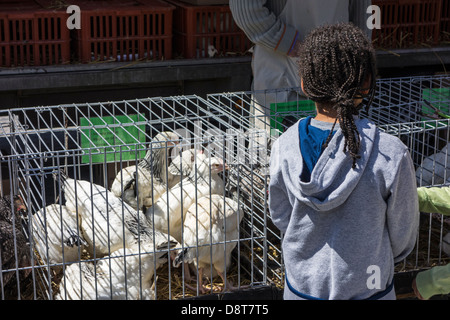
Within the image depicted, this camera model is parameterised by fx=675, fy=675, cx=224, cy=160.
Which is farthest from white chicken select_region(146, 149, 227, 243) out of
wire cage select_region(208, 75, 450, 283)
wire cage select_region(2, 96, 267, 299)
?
wire cage select_region(208, 75, 450, 283)

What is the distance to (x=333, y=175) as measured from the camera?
180 cm

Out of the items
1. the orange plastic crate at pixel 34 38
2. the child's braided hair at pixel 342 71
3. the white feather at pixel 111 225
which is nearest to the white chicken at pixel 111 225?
the white feather at pixel 111 225

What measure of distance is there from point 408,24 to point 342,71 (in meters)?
3.80

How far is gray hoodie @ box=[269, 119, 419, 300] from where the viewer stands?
1777 mm

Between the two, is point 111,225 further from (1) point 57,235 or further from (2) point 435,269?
(2) point 435,269

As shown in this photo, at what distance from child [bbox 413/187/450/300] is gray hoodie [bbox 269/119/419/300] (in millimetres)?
354

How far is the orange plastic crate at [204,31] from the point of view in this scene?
4.88 meters

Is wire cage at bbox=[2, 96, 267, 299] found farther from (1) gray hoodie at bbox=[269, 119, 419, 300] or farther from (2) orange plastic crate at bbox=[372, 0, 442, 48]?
(2) orange plastic crate at bbox=[372, 0, 442, 48]

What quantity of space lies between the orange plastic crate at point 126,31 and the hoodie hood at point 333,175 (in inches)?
125

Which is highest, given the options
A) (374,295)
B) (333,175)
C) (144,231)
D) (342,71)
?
(342,71)

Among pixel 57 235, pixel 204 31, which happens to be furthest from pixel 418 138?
pixel 204 31

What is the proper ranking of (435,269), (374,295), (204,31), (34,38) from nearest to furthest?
(374,295)
(435,269)
(34,38)
(204,31)
